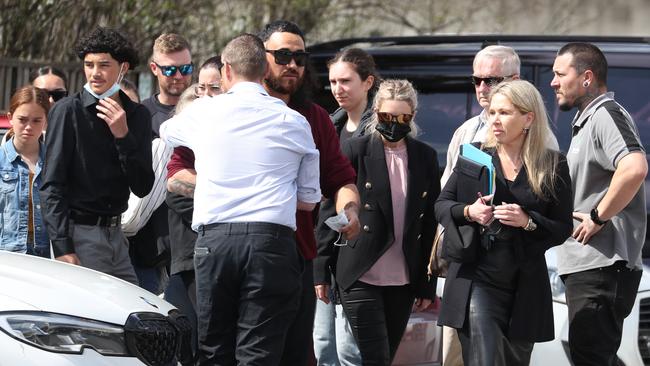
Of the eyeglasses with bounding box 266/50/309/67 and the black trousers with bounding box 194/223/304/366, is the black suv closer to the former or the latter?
the eyeglasses with bounding box 266/50/309/67

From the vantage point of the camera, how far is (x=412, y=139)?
6871mm

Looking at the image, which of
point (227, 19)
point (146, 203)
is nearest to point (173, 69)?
point (146, 203)

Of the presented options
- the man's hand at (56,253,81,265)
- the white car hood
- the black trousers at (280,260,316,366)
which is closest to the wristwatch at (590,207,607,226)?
the black trousers at (280,260,316,366)

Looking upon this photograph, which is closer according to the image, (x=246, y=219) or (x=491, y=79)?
(x=246, y=219)

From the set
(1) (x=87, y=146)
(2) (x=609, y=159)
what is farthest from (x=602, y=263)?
(1) (x=87, y=146)

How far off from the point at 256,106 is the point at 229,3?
9366 mm

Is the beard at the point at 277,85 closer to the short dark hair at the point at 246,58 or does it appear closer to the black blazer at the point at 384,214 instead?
the short dark hair at the point at 246,58

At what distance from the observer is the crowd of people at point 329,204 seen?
18.0ft

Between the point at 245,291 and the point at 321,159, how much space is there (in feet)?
3.06

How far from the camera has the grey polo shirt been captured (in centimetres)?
649

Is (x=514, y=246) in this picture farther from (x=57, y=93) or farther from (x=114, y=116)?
(x=57, y=93)

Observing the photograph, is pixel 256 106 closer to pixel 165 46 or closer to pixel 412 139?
pixel 412 139

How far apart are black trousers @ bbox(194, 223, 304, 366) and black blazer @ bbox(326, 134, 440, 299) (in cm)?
114

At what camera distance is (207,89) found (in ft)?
23.2
